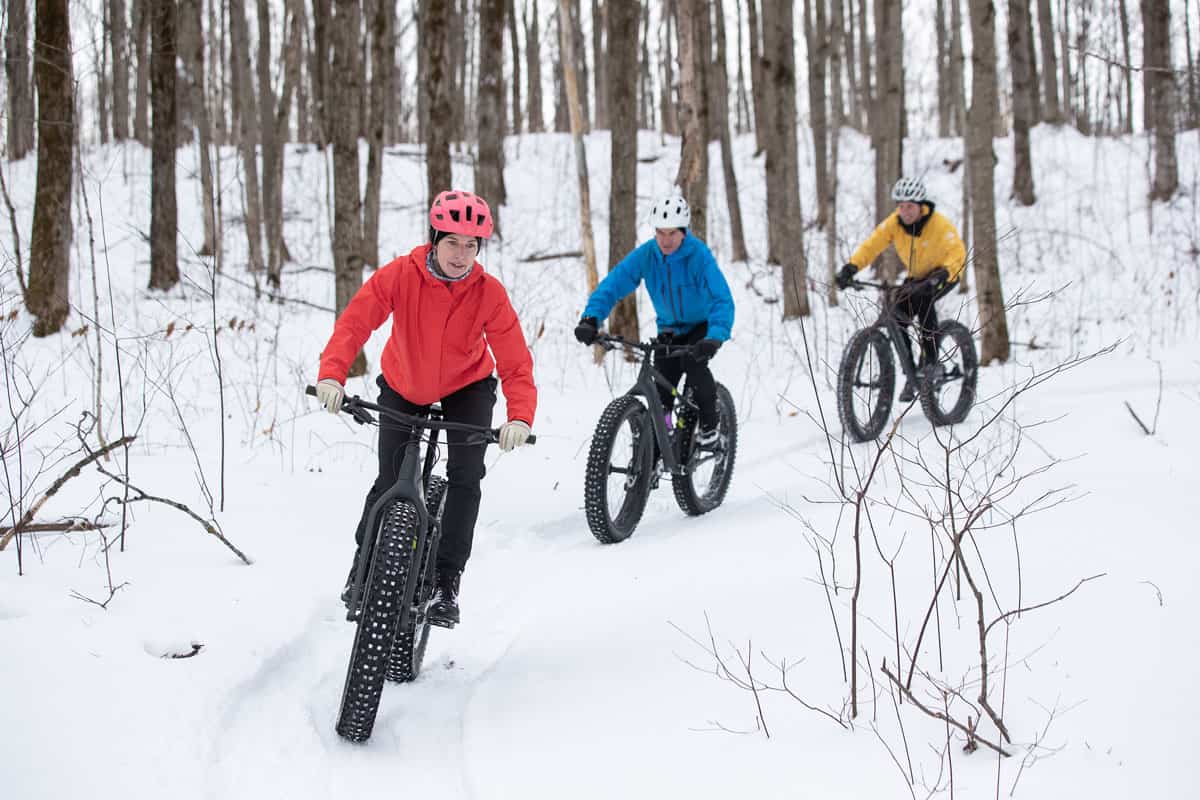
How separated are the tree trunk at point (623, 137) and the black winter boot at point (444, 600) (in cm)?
707

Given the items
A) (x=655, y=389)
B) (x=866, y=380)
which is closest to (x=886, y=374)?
(x=866, y=380)

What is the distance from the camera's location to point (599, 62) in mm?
29234

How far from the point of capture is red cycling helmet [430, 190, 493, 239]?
11.8 feet

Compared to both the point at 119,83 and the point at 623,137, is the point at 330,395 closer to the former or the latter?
the point at 623,137

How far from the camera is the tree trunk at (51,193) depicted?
1024cm

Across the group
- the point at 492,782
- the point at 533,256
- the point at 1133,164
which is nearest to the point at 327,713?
the point at 492,782

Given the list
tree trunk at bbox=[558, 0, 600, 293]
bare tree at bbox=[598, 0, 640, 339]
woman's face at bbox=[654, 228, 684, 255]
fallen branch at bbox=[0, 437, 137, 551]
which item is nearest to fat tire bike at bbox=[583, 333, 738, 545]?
woman's face at bbox=[654, 228, 684, 255]

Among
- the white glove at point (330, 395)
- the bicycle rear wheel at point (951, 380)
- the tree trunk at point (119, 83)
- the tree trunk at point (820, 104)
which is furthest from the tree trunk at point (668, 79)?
the white glove at point (330, 395)

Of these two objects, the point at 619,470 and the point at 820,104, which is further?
the point at 820,104

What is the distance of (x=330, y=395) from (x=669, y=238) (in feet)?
10.6

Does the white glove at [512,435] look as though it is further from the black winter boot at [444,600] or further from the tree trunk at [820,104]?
the tree trunk at [820,104]

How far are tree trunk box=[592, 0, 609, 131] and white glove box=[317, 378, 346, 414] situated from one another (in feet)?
79.1

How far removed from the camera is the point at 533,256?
18.4 m

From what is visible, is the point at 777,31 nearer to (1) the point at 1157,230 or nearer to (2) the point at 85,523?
(1) the point at 1157,230
